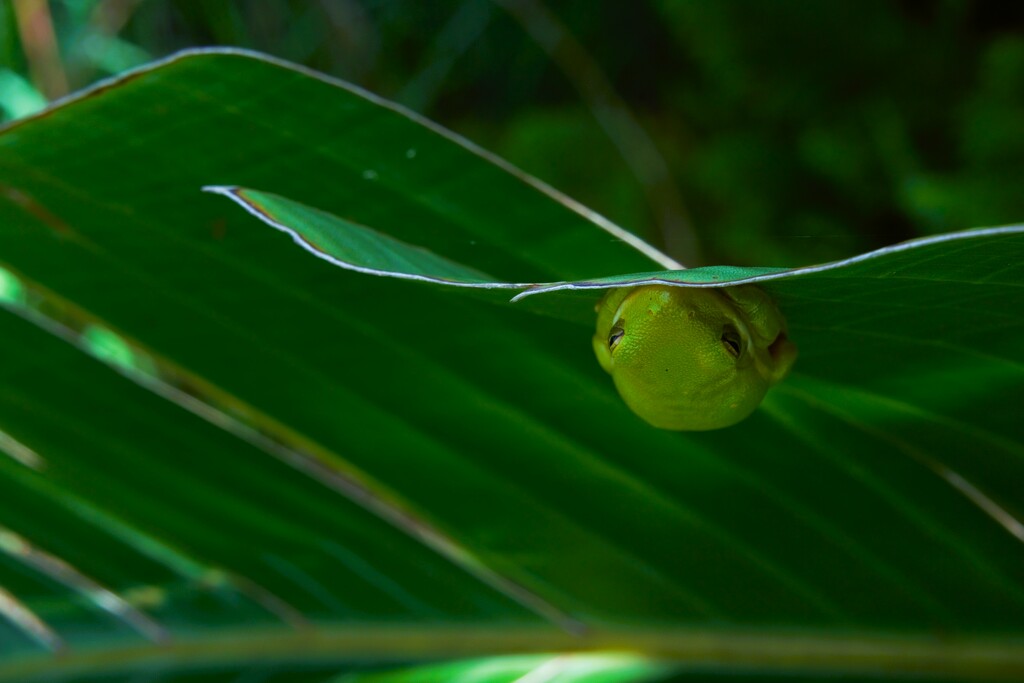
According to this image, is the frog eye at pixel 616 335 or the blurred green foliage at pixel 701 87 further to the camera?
the blurred green foliage at pixel 701 87

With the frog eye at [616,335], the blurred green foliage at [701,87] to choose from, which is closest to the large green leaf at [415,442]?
the frog eye at [616,335]

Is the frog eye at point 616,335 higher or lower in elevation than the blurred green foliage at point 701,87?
lower

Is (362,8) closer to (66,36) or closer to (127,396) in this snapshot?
(66,36)

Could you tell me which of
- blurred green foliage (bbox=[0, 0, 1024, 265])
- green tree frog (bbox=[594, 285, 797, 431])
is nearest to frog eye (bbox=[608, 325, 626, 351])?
green tree frog (bbox=[594, 285, 797, 431])

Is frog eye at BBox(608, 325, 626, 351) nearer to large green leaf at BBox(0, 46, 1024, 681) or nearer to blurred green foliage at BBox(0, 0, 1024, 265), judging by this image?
large green leaf at BBox(0, 46, 1024, 681)

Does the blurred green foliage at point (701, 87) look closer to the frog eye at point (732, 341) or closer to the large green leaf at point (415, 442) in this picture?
the large green leaf at point (415, 442)

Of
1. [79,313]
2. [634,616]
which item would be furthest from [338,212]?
[634,616]
